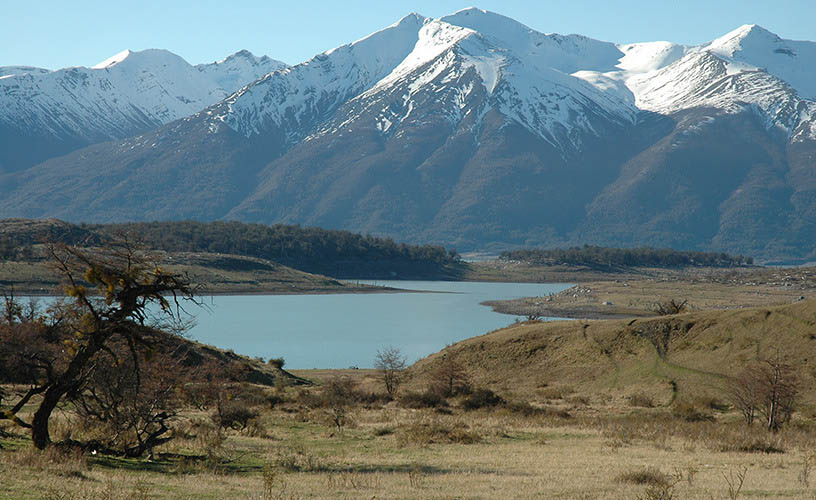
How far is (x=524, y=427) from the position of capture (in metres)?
27.4

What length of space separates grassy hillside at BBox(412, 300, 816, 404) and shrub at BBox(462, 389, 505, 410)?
2.91 meters

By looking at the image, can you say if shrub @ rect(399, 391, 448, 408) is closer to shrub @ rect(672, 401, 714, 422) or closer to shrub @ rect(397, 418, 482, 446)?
shrub @ rect(397, 418, 482, 446)

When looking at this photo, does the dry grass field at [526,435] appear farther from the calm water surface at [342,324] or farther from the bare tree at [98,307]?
the calm water surface at [342,324]

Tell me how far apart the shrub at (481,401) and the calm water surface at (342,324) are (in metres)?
33.8

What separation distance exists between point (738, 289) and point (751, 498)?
126255mm

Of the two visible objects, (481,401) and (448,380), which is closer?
(481,401)

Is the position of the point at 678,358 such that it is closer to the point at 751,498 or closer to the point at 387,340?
the point at 751,498

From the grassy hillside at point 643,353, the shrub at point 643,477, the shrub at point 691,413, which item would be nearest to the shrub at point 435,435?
the shrub at point 643,477

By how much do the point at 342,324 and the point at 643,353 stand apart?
66.5 m

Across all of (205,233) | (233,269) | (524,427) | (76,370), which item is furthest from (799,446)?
(205,233)

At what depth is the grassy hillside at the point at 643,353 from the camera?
34.5 metres

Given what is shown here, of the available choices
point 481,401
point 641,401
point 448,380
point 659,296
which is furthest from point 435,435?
point 659,296

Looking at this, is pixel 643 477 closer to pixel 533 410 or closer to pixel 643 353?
pixel 533 410

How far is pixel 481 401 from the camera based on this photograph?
33312 millimetres
